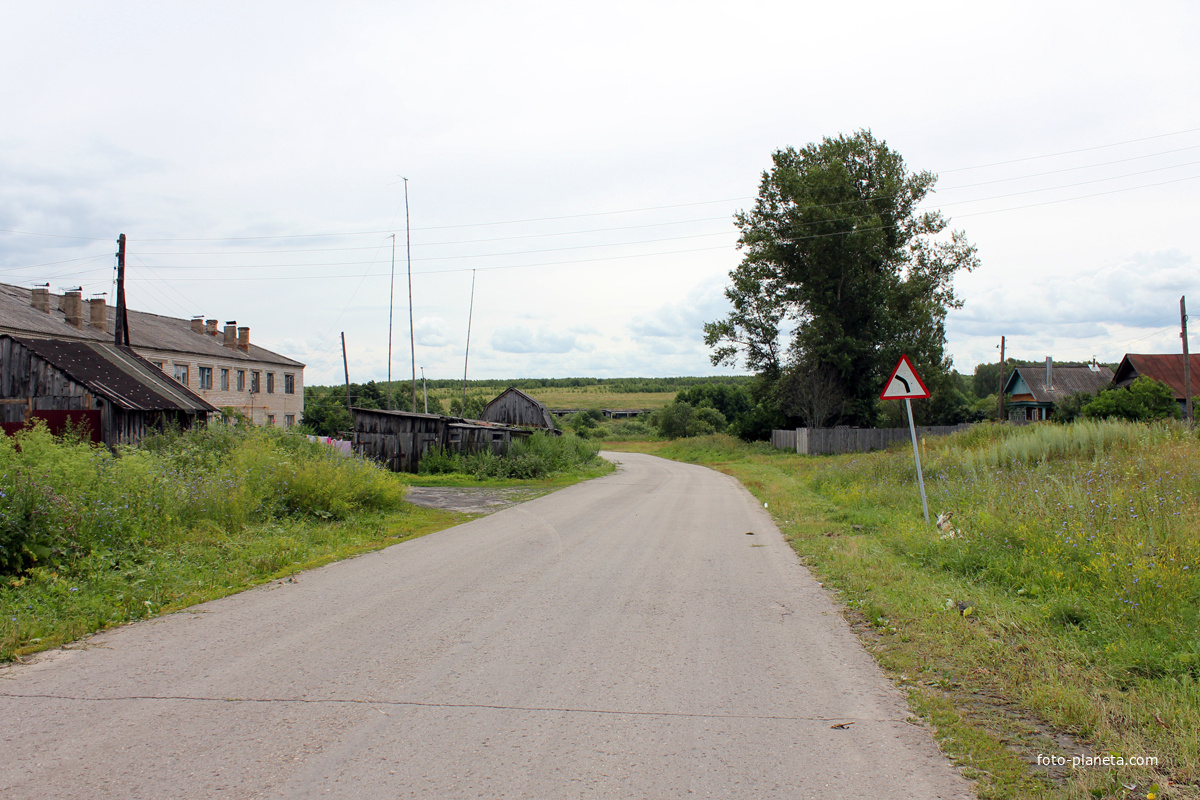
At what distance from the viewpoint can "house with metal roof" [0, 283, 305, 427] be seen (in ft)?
112

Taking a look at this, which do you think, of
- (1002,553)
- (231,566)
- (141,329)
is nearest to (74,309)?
(141,329)

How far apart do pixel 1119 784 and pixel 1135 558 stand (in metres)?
3.32

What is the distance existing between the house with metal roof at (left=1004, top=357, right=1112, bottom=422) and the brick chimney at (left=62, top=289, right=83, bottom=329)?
63.4 m

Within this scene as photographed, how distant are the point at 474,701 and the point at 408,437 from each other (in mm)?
24081

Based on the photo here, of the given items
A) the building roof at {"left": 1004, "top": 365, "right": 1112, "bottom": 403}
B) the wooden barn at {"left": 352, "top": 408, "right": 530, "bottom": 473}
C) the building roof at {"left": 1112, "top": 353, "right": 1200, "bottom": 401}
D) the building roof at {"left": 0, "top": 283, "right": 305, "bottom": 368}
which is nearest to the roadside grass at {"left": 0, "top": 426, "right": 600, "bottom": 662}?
the wooden barn at {"left": 352, "top": 408, "right": 530, "bottom": 473}

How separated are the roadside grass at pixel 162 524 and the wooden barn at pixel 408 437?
41.2ft

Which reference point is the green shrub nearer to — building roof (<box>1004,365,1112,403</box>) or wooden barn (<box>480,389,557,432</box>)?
building roof (<box>1004,365,1112,403</box>)

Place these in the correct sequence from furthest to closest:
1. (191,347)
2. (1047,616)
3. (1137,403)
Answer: (191,347) < (1137,403) < (1047,616)

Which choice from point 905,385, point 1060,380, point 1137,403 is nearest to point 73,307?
point 905,385

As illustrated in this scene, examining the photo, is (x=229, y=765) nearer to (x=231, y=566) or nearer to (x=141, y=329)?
(x=231, y=566)

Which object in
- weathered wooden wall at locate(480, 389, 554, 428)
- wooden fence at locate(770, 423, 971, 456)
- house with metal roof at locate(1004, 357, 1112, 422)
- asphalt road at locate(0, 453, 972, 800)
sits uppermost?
house with metal roof at locate(1004, 357, 1112, 422)

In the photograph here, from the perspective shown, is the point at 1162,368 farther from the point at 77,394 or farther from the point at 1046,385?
the point at 77,394

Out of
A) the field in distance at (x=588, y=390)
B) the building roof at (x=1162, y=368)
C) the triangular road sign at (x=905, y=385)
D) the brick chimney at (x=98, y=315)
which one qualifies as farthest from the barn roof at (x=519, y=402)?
the field in distance at (x=588, y=390)

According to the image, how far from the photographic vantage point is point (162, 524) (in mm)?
9344
